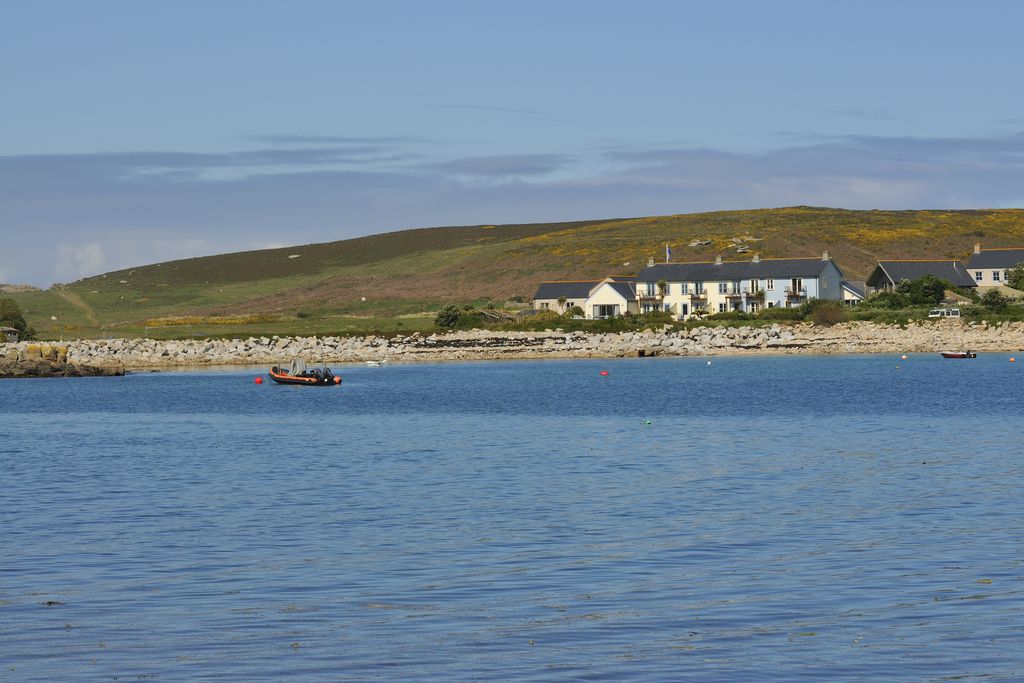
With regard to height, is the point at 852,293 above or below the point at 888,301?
above

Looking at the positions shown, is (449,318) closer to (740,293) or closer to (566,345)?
(566,345)

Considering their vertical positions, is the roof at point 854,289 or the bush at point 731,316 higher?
the roof at point 854,289

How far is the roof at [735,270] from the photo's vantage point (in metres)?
125

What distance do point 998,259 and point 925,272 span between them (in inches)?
379

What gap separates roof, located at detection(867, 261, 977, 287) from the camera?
125938mm

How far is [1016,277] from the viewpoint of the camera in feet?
406

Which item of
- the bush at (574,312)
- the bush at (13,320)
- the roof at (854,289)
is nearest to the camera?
the bush at (13,320)

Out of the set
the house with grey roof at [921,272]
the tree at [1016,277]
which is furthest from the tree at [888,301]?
the tree at [1016,277]

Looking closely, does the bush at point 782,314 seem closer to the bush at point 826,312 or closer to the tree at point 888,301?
the bush at point 826,312

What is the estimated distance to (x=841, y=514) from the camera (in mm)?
25031

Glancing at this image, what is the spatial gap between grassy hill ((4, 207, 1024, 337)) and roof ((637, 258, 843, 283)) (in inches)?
893

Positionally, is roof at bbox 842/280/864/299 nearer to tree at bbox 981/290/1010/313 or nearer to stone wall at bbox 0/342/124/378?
tree at bbox 981/290/1010/313

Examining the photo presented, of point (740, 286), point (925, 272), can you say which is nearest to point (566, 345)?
point (740, 286)

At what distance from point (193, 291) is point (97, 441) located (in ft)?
455
